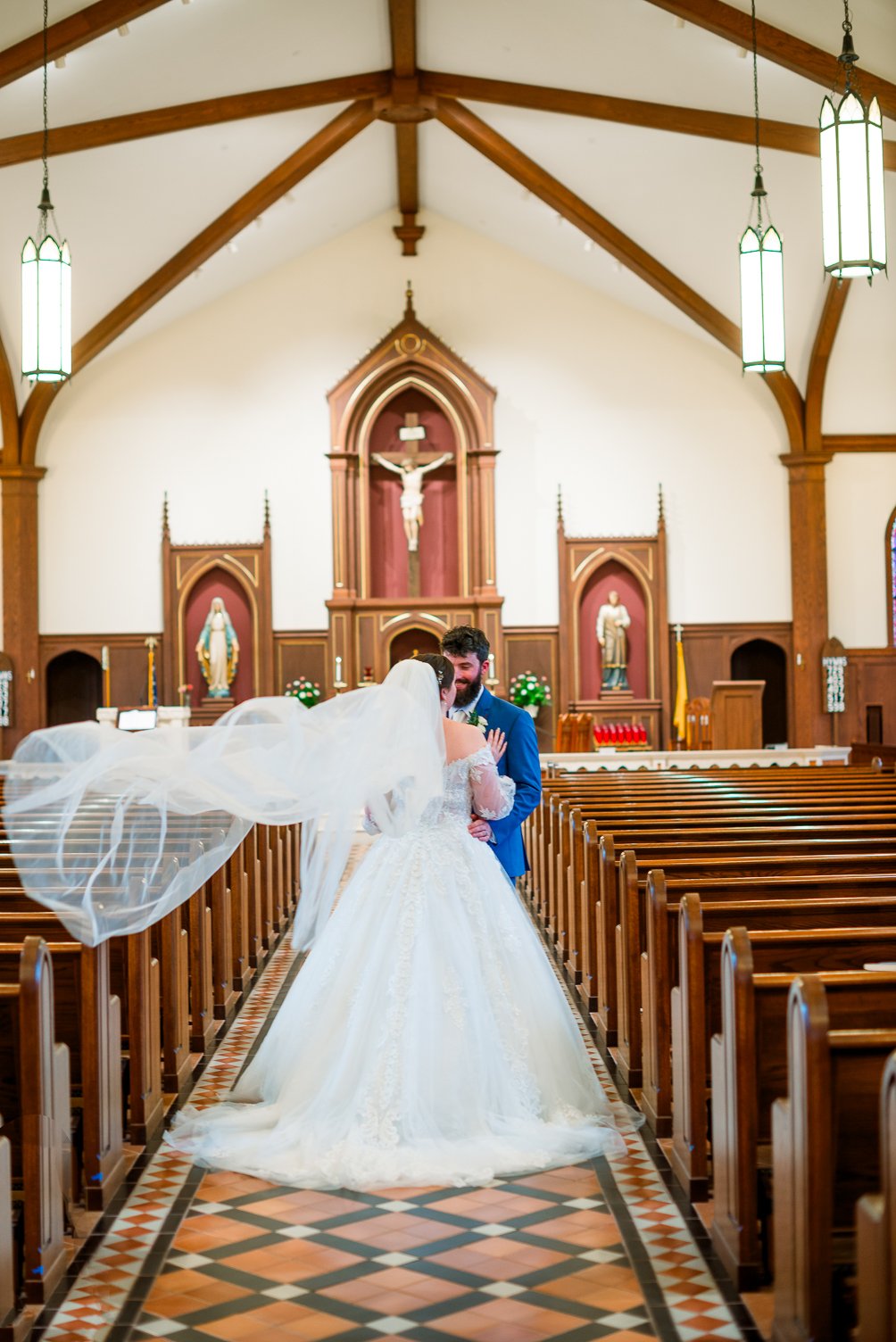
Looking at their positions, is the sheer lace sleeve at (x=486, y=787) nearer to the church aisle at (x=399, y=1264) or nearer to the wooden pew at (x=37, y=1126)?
the church aisle at (x=399, y=1264)

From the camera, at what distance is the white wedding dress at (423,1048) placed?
4133 millimetres

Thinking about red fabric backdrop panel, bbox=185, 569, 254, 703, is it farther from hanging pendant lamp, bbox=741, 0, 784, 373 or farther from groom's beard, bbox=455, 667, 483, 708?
groom's beard, bbox=455, 667, 483, 708

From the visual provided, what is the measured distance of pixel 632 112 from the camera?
A: 43.9 feet

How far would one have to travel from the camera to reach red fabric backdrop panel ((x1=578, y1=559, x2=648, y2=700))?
1778cm

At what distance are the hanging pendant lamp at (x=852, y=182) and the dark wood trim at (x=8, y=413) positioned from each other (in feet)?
37.3

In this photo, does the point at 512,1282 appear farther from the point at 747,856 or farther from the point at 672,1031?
the point at 747,856

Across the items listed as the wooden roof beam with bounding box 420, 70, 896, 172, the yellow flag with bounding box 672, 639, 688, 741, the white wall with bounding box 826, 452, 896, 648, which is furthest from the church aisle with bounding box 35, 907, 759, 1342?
the white wall with bounding box 826, 452, 896, 648

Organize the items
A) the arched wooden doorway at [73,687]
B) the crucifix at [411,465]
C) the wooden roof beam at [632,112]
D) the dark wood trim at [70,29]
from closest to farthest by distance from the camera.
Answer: the dark wood trim at [70,29], the wooden roof beam at [632,112], the crucifix at [411,465], the arched wooden doorway at [73,687]

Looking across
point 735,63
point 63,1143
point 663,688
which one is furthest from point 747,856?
point 663,688

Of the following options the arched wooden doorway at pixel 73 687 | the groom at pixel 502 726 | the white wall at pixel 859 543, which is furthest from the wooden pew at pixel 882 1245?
the arched wooden doorway at pixel 73 687

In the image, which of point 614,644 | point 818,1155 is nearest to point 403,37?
point 614,644

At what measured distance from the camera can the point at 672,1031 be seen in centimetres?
436

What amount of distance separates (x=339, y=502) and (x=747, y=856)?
1294cm

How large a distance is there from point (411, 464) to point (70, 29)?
7.84 meters
